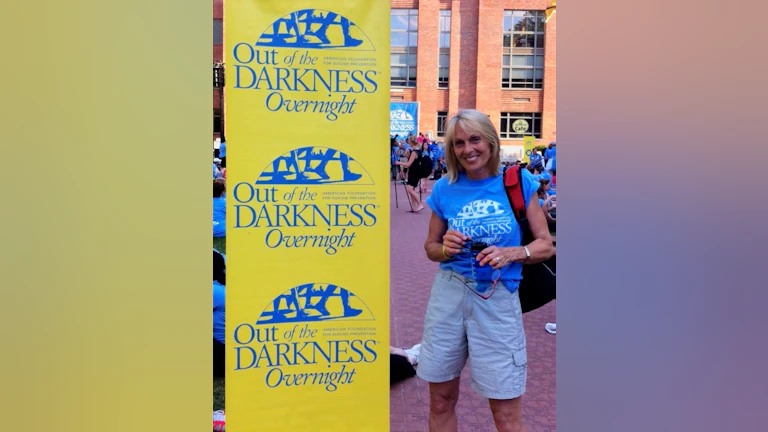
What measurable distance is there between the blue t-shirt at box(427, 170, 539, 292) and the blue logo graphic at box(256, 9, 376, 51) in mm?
833

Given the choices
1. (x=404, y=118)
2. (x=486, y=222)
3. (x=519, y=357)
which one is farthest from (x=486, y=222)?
(x=404, y=118)

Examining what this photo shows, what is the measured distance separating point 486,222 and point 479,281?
0.25m

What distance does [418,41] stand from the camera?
35.9m

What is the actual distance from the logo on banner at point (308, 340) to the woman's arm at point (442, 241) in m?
0.42

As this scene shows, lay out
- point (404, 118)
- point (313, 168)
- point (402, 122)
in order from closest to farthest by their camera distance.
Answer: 1. point (313, 168)
2. point (402, 122)
3. point (404, 118)

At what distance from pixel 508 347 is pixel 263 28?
1.71 metres

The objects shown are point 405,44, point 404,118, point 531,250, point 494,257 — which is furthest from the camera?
point 405,44

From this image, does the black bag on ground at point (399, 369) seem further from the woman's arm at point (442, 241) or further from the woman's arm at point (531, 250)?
the woman's arm at point (531, 250)

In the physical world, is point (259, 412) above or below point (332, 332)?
below

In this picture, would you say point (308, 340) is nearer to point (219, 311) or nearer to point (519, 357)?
point (519, 357)

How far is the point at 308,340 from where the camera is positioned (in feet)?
9.18
